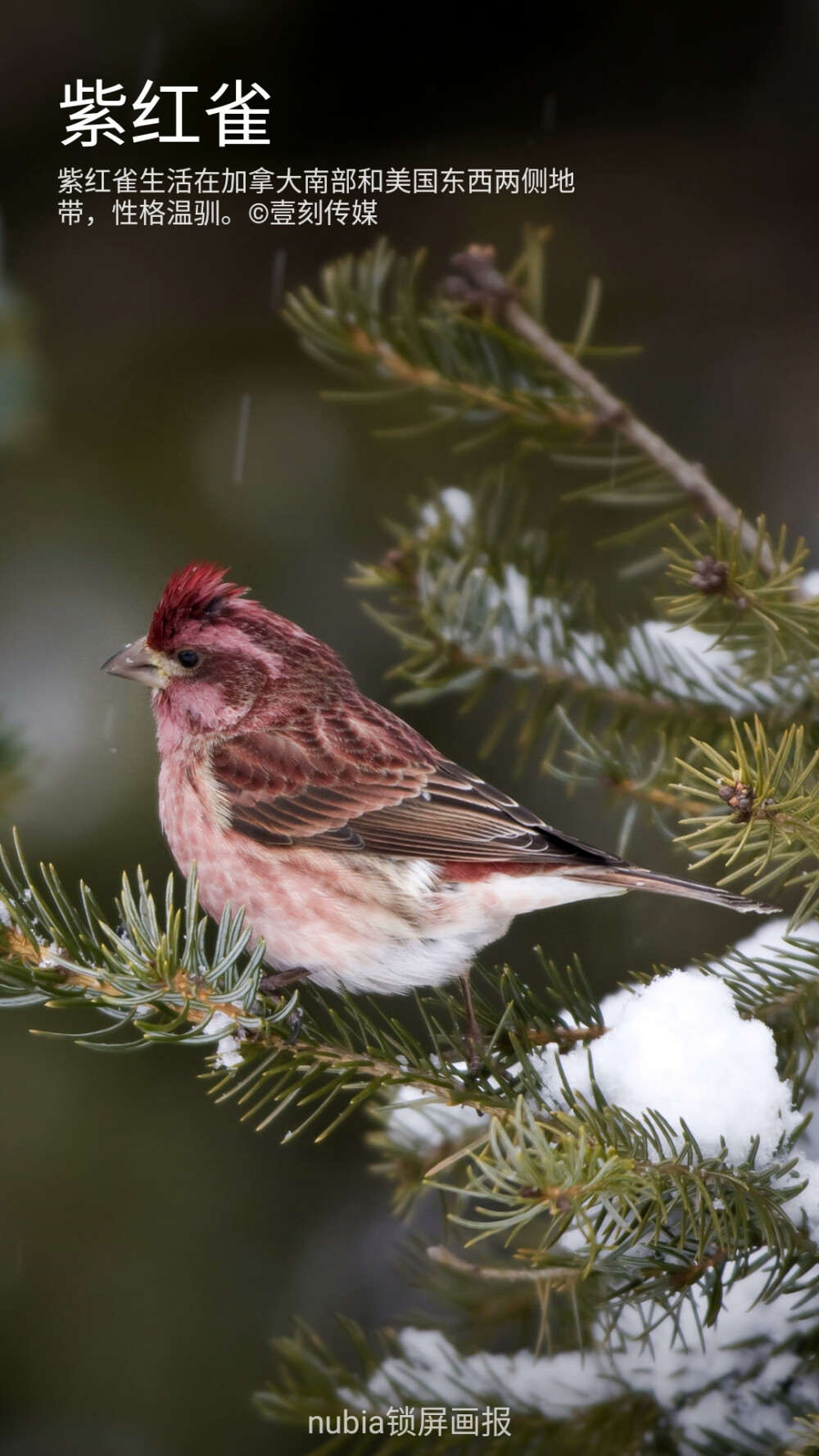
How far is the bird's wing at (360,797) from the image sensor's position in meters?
2.26

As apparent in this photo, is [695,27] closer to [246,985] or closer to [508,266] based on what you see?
[508,266]

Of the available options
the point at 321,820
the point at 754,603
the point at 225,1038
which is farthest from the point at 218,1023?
the point at 754,603

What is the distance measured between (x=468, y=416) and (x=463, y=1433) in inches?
60.1

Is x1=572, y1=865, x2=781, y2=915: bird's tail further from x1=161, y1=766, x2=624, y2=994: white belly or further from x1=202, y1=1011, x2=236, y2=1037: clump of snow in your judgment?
x1=202, y1=1011, x2=236, y2=1037: clump of snow

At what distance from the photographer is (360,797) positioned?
234 cm

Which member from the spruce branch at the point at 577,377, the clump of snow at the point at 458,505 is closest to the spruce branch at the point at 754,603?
the spruce branch at the point at 577,377

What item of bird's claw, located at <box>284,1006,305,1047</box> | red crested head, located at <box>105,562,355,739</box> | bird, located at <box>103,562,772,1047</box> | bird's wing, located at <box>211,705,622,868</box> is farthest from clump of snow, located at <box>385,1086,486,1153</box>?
red crested head, located at <box>105,562,355,739</box>

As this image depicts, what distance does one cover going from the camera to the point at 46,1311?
10.2 feet

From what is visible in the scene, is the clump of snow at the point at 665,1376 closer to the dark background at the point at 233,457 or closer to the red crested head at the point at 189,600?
the dark background at the point at 233,457

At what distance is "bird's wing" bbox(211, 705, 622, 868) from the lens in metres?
2.26

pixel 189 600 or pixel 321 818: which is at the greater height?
pixel 189 600

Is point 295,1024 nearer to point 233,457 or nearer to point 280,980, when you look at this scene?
point 280,980

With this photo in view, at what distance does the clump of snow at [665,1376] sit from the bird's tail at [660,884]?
1.58 ft

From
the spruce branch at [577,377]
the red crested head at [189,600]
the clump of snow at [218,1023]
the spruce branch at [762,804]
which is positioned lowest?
the clump of snow at [218,1023]
